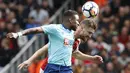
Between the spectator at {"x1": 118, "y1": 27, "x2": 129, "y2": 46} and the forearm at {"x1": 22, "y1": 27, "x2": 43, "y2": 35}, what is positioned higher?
the forearm at {"x1": 22, "y1": 27, "x2": 43, "y2": 35}

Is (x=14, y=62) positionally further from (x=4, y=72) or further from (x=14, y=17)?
(x=14, y=17)

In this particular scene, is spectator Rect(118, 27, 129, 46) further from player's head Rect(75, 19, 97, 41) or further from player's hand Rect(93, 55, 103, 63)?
player's head Rect(75, 19, 97, 41)

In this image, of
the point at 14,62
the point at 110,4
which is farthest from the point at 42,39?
the point at 110,4

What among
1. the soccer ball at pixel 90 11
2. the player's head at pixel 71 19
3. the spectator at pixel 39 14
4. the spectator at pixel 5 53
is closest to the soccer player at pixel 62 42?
the player's head at pixel 71 19

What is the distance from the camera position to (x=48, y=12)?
1880 centimetres

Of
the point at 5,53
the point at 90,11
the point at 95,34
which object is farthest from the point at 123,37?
the point at 90,11

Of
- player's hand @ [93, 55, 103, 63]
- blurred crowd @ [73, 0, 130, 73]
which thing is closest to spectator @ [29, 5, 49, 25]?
blurred crowd @ [73, 0, 130, 73]

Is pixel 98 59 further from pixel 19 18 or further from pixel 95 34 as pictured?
pixel 19 18

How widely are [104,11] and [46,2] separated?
2.37 m

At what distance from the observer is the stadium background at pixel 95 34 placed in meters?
15.4

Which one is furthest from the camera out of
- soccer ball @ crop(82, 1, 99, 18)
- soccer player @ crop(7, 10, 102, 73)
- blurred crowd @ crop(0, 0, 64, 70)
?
blurred crowd @ crop(0, 0, 64, 70)

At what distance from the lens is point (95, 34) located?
17.0 metres

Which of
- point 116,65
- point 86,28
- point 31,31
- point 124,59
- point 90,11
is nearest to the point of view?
point 31,31

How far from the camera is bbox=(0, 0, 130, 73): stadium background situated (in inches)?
608
